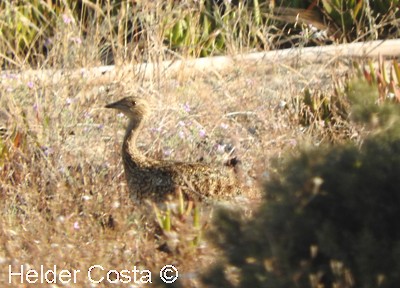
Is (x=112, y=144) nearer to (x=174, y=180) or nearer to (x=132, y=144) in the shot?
(x=132, y=144)

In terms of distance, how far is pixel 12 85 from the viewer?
6480mm

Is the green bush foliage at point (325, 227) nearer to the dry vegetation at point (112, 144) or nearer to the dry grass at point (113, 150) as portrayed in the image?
the dry vegetation at point (112, 144)

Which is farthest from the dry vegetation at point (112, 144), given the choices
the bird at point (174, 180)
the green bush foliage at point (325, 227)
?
the green bush foliage at point (325, 227)

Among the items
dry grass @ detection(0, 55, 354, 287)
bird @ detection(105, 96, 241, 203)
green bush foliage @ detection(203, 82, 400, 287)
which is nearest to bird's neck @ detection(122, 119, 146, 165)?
bird @ detection(105, 96, 241, 203)

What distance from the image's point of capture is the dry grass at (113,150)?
16.0 feet

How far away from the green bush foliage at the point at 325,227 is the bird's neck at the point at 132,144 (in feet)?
7.93

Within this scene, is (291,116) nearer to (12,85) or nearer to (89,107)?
(89,107)

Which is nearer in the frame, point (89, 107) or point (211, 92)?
point (89, 107)

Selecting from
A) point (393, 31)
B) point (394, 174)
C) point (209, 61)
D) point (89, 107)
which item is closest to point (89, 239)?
point (89, 107)

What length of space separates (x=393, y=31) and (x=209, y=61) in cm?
190

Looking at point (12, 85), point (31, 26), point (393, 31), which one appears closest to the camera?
point (12, 85)

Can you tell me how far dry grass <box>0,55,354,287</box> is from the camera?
4879 mm

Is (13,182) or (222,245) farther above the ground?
(222,245)

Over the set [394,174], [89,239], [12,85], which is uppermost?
[394,174]
